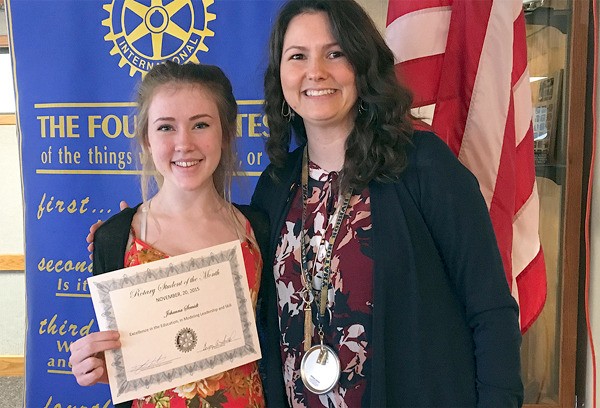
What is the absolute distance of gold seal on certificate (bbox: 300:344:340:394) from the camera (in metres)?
1.12

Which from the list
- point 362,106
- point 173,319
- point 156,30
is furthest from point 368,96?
point 156,30

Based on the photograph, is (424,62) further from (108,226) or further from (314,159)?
(108,226)

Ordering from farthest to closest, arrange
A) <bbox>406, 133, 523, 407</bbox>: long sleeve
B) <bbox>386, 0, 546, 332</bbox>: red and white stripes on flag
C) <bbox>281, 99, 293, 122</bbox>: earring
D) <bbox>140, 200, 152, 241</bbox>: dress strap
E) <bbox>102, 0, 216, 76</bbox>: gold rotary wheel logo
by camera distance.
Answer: <bbox>102, 0, 216, 76</bbox>: gold rotary wheel logo
<bbox>386, 0, 546, 332</bbox>: red and white stripes on flag
<bbox>281, 99, 293, 122</bbox>: earring
<bbox>140, 200, 152, 241</bbox>: dress strap
<bbox>406, 133, 523, 407</bbox>: long sleeve

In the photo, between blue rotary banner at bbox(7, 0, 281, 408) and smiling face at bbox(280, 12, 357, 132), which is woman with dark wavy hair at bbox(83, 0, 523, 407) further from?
blue rotary banner at bbox(7, 0, 281, 408)

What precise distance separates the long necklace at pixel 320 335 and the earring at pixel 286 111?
0.31 metres

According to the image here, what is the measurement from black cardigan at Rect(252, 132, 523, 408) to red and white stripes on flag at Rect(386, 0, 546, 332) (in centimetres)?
42

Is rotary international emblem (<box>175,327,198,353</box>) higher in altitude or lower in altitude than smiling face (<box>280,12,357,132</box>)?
lower

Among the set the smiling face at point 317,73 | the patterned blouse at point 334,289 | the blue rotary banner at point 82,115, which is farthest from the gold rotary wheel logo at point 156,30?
the patterned blouse at point 334,289

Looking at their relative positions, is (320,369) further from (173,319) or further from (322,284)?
(173,319)

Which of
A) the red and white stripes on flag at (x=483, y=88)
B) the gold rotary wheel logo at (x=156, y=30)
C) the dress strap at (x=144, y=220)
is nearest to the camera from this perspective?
the dress strap at (x=144, y=220)

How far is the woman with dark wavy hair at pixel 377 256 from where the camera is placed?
3.59ft

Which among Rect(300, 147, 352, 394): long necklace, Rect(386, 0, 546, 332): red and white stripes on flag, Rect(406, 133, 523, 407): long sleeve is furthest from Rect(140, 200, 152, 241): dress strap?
Answer: Rect(386, 0, 546, 332): red and white stripes on flag

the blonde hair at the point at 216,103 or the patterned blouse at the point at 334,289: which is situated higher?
the blonde hair at the point at 216,103

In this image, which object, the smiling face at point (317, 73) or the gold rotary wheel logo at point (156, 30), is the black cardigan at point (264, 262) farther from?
the gold rotary wheel logo at point (156, 30)
